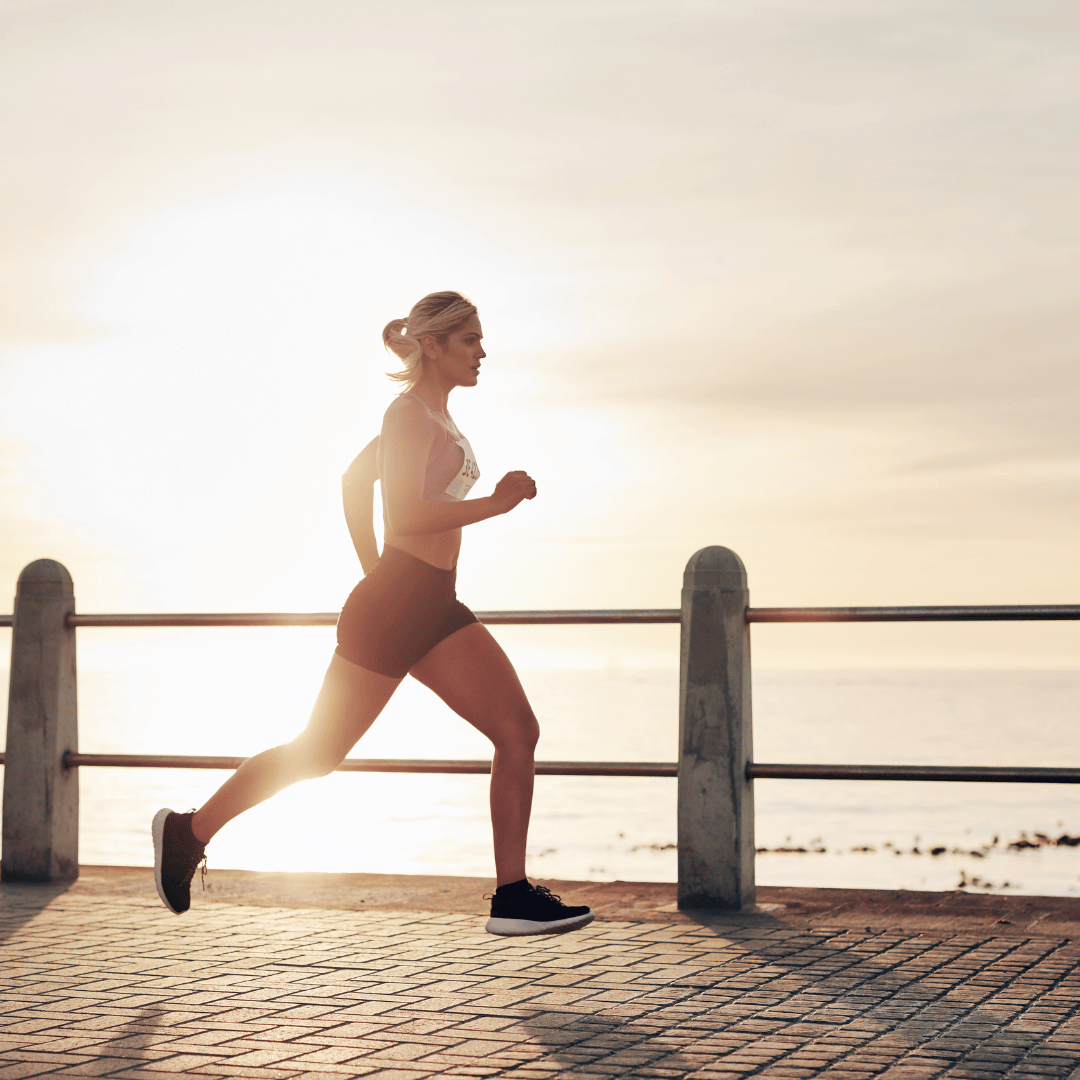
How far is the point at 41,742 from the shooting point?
7516mm

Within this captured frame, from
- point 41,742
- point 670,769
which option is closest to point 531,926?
point 670,769

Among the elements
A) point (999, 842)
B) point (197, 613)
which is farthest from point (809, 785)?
point (197, 613)

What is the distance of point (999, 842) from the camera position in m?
39.0

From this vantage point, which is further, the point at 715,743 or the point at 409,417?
the point at 715,743

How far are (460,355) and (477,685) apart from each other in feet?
3.51

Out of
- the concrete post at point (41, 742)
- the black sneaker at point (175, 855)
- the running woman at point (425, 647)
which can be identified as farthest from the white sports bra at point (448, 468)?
the concrete post at point (41, 742)

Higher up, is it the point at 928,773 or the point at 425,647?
the point at 425,647

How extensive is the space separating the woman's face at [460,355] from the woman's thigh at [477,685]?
833mm

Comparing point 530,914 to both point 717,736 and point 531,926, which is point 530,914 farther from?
point 717,736

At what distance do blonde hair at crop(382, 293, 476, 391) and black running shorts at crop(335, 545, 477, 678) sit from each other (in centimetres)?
59

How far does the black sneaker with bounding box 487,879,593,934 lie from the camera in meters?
5.05

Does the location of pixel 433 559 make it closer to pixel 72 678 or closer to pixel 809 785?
pixel 72 678

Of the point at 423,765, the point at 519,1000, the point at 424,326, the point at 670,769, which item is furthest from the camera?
the point at 423,765

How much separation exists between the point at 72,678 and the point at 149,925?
175cm
